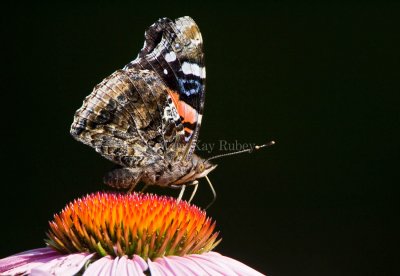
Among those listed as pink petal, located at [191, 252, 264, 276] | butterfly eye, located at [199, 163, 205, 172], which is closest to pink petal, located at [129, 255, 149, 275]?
pink petal, located at [191, 252, 264, 276]

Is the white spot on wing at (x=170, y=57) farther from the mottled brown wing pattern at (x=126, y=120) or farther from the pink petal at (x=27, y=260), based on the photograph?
the pink petal at (x=27, y=260)

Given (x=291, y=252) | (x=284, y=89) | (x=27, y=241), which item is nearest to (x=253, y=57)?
(x=284, y=89)

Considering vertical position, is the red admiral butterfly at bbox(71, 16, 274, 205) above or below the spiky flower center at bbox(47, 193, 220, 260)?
above

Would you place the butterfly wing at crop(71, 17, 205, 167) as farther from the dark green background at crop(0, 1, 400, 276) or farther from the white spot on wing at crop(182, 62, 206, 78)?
the dark green background at crop(0, 1, 400, 276)

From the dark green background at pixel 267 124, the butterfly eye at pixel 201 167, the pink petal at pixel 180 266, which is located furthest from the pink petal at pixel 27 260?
the dark green background at pixel 267 124

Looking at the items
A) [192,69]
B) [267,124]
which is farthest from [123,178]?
[267,124]

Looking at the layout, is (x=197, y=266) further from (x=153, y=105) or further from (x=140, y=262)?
(x=153, y=105)

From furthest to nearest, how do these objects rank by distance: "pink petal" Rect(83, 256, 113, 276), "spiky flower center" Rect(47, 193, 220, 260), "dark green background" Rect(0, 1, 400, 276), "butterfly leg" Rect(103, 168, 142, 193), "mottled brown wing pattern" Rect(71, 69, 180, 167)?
"dark green background" Rect(0, 1, 400, 276)
"mottled brown wing pattern" Rect(71, 69, 180, 167)
"butterfly leg" Rect(103, 168, 142, 193)
"spiky flower center" Rect(47, 193, 220, 260)
"pink petal" Rect(83, 256, 113, 276)

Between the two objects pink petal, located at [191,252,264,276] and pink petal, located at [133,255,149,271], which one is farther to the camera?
pink petal, located at [191,252,264,276]
